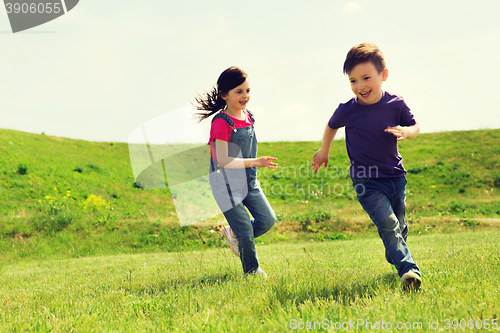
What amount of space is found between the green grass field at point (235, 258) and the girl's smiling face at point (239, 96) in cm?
212

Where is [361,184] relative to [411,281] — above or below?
above

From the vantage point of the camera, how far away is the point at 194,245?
11695 millimetres

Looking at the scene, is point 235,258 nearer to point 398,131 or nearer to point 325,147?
point 325,147

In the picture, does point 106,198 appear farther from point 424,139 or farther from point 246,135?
point 424,139

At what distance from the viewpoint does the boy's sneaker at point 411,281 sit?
3.11m

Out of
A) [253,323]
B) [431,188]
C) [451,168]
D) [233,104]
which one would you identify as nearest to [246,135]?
[233,104]

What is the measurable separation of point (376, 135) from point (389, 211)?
849 millimetres

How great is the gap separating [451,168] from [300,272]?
67.6 feet

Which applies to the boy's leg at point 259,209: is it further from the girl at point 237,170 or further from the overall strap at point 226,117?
the overall strap at point 226,117

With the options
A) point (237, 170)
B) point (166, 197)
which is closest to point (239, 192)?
point (237, 170)

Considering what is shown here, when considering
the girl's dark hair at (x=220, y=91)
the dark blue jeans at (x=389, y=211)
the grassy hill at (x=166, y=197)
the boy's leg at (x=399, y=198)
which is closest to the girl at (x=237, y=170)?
the girl's dark hair at (x=220, y=91)

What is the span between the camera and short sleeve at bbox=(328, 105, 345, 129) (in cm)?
406

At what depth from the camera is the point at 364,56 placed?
3.69m

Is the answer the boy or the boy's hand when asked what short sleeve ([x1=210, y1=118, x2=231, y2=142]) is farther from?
the boy
